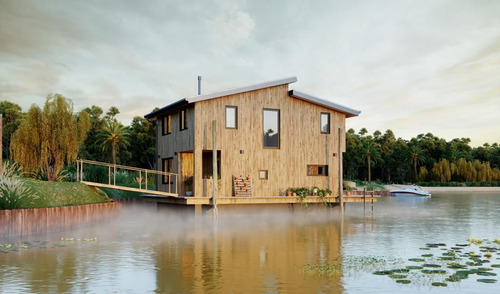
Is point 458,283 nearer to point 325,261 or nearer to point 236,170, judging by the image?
point 325,261

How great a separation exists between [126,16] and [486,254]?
24.9 metres

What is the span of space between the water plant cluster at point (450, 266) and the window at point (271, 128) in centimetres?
1290

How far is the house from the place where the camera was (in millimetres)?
27312

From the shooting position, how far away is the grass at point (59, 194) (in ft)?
69.7

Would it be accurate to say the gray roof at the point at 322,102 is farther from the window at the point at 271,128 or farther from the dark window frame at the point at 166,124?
the dark window frame at the point at 166,124

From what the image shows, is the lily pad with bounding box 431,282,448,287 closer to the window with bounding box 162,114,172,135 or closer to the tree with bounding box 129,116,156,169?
the window with bounding box 162,114,172,135

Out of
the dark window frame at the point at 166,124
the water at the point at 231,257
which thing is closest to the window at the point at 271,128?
the water at the point at 231,257

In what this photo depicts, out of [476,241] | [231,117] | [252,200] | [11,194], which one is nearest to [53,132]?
[231,117]

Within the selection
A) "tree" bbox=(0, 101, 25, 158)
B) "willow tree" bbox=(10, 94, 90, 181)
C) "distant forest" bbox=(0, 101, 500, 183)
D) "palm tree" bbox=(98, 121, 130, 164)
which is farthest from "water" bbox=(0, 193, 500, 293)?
"tree" bbox=(0, 101, 25, 158)

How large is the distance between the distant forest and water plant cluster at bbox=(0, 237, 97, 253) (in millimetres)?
51206

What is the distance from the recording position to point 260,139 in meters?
28.4

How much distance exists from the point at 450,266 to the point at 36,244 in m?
12.2

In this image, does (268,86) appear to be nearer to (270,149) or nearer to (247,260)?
(270,149)

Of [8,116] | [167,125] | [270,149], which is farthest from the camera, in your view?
[8,116]
